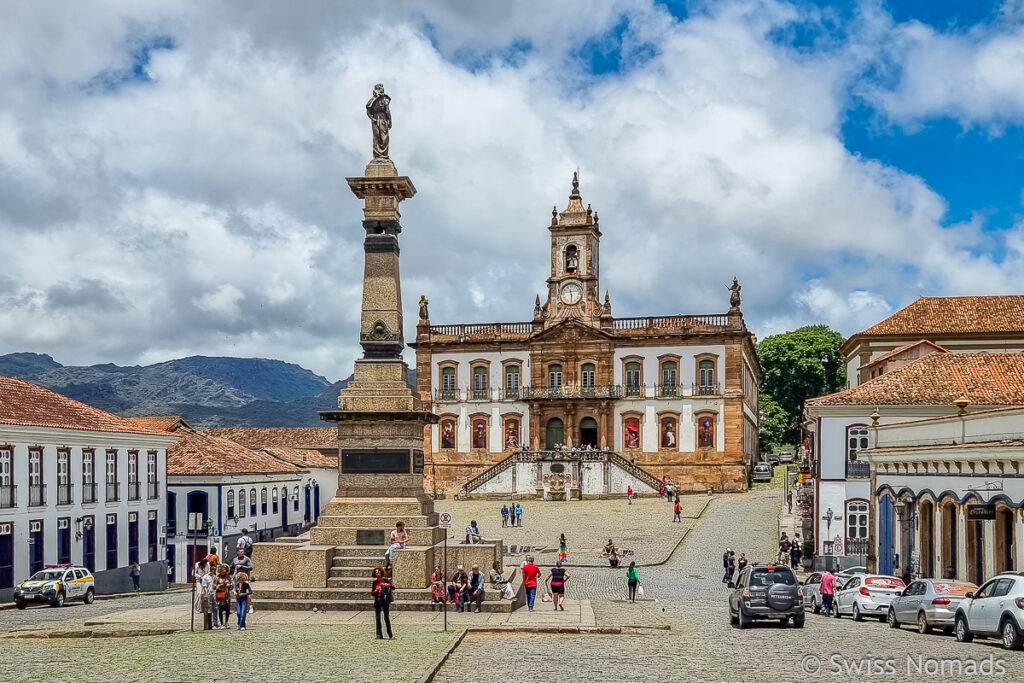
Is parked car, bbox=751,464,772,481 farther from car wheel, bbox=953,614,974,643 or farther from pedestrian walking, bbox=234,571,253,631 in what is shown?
pedestrian walking, bbox=234,571,253,631

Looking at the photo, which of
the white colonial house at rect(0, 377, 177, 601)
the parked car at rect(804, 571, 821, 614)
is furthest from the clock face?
the parked car at rect(804, 571, 821, 614)

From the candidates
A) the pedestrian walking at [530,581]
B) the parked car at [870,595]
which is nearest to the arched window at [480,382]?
the pedestrian walking at [530,581]

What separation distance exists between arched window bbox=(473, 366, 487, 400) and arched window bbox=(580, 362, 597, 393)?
5.98m

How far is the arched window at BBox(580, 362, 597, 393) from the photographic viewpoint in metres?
72.1

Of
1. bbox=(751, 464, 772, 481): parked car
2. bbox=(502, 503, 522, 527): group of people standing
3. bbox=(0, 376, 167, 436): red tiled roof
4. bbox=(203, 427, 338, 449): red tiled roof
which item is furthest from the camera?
bbox=(203, 427, 338, 449): red tiled roof

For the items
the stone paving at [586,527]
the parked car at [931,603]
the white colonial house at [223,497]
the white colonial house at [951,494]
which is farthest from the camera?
the white colonial house at [223,497]

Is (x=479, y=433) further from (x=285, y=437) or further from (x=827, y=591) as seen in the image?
(x=827, y=591)

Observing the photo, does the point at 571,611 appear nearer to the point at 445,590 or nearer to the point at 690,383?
the point at 445,590

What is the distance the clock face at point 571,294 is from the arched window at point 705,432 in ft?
32.6

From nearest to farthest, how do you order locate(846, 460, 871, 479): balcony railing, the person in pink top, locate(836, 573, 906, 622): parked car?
1. locate(836, 573, 906, 622): parked car
2. the person in pink top
3. locate(846, 460, 871, 479): balcony railing

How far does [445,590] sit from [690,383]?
163 ft

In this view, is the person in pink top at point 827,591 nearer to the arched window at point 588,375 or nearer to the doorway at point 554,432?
the arched window at point 588,375

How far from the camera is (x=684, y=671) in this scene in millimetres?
16250

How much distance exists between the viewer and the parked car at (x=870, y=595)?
25406 millimetres
